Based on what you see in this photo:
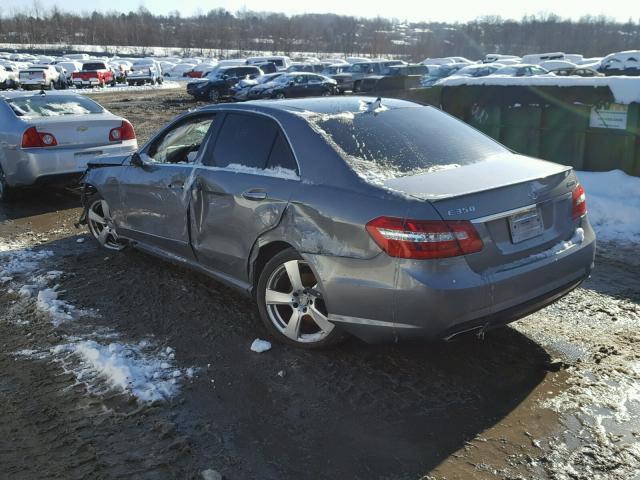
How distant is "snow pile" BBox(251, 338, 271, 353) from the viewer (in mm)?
3986

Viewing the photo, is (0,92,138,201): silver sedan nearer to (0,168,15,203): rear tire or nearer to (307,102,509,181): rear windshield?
(0,168,15,203): rear tire

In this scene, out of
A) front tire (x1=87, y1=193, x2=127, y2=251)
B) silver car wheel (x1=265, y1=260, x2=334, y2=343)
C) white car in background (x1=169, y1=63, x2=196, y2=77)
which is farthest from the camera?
white car in background (x1=169, y1=63, x2=196, y2=77)

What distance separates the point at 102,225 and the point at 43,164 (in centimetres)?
224

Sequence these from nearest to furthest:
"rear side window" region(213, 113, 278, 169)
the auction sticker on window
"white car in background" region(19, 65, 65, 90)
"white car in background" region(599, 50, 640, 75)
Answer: "rear side window" region(213, 113, 278, 169)
the auction sticker on window
"white car in background" region(599, 50, 640, 75)
"white car in background" region(19, 65, 65, 90)

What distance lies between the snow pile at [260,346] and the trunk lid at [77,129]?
213 inches

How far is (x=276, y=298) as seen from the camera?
401 cm

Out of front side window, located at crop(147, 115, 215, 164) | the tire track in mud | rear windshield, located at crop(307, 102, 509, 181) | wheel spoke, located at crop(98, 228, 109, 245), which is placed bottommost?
the tire track in mud

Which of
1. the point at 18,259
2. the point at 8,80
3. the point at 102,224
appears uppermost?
the point at 8,80

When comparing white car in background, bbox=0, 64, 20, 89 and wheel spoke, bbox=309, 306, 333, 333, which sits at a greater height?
white car in background, bbox=0, 64, 20, 89

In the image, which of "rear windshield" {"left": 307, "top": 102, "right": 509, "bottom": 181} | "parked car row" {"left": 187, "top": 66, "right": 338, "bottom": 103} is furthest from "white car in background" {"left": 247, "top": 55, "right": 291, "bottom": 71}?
"rear windshield" {"left": 307, "top": 102, "right": 509, "bottom": 181}

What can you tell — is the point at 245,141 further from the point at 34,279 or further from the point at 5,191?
the point at 5,191

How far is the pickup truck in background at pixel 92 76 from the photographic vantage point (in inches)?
1582

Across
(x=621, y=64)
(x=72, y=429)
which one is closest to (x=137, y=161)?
(x=72, y=429)

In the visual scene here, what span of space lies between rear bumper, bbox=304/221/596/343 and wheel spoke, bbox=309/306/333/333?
0.21 metres
